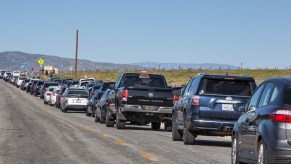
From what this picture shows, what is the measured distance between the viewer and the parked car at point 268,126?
1176cm

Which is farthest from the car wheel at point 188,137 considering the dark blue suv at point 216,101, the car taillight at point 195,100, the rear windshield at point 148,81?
the rear windshield at point 148,81

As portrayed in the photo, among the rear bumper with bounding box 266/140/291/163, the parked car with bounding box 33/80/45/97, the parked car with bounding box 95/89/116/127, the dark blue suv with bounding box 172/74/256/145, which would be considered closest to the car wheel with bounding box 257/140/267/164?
the rear bumper with bounding box 266/140/291/163

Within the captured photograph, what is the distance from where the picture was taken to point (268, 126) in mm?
12164

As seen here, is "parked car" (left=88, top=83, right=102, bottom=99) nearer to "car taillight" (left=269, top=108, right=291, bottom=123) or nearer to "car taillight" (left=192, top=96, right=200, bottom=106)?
"car taillight" (left=192, top=96, right=200, bottom=106)

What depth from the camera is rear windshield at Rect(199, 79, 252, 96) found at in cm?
2108

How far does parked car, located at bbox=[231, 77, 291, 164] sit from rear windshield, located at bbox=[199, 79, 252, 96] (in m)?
6.53

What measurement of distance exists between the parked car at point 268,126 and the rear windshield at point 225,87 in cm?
653

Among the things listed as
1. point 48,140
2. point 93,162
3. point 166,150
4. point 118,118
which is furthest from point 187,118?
point 118,118

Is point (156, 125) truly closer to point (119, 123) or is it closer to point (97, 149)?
point (119, 123)

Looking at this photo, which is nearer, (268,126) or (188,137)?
(268,126)

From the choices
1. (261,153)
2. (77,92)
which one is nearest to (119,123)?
(261,153)

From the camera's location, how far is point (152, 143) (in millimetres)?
22031

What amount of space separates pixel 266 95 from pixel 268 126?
104cm

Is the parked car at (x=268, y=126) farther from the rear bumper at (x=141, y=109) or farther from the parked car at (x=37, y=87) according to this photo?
the parked car at (x=37, y=87)
